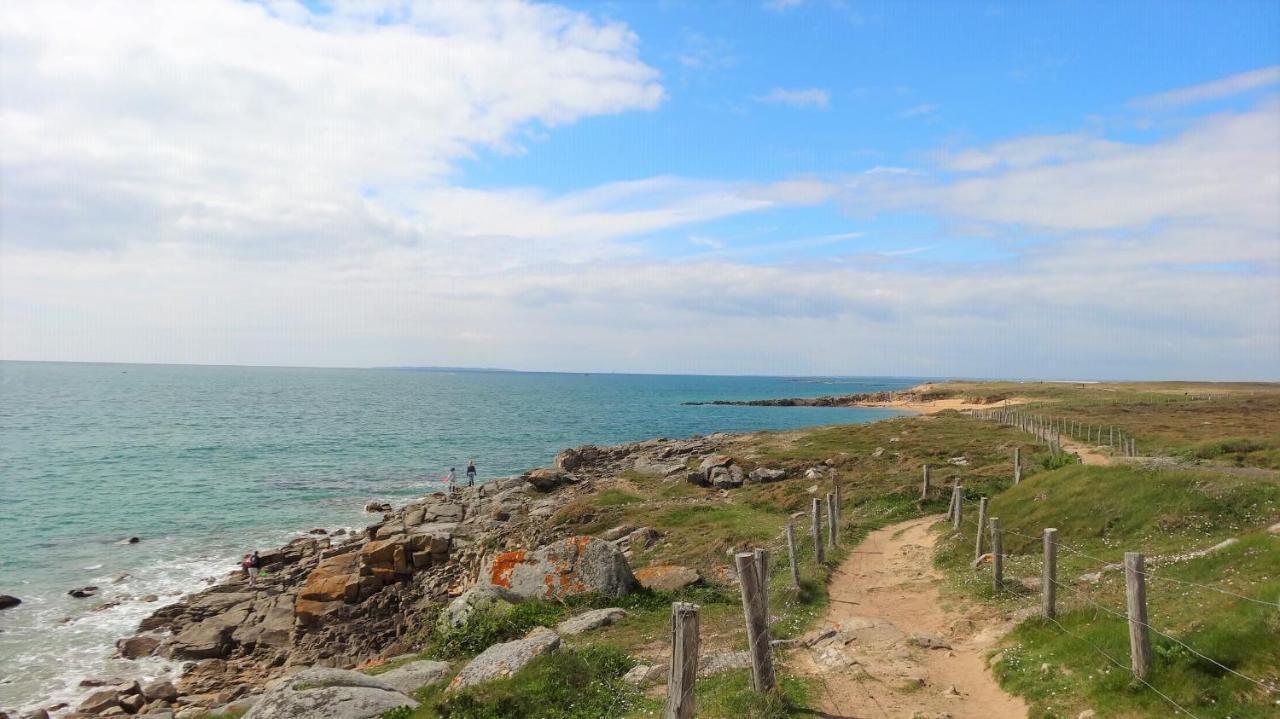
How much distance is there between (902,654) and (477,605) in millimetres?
10604

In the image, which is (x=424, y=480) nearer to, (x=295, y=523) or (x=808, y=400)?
(x=295, y=523)

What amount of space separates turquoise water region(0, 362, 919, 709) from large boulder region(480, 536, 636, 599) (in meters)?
13.3

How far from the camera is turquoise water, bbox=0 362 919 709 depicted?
87.4 feet

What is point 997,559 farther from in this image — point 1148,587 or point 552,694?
point 552,694

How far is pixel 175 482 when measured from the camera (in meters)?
53.3

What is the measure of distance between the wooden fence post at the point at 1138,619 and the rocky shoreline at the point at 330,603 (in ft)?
39.2

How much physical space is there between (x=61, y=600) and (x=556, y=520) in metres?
20.4

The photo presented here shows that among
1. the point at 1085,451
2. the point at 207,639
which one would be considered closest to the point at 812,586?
the point at 207,639

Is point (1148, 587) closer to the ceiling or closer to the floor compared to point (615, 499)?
closer to the ceiling

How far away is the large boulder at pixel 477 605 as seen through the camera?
59.5 ft

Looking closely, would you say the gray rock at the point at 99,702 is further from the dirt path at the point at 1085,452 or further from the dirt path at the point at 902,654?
the dirt path at the point at 1085,452

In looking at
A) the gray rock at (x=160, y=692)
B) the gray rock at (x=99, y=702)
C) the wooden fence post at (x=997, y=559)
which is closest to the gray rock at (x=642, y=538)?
the wooden fence post at (x=997, y=559)

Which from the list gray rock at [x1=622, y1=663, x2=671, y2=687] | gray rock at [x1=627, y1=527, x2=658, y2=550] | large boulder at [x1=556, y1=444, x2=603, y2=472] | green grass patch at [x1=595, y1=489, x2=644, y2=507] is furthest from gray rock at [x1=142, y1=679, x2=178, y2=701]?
large boulder at [x1=556, y1=444, x2=603, y2=472]

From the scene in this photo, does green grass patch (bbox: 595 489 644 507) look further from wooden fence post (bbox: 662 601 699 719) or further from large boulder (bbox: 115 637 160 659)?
wooden fence post (bbox: 662 601 699 719)
